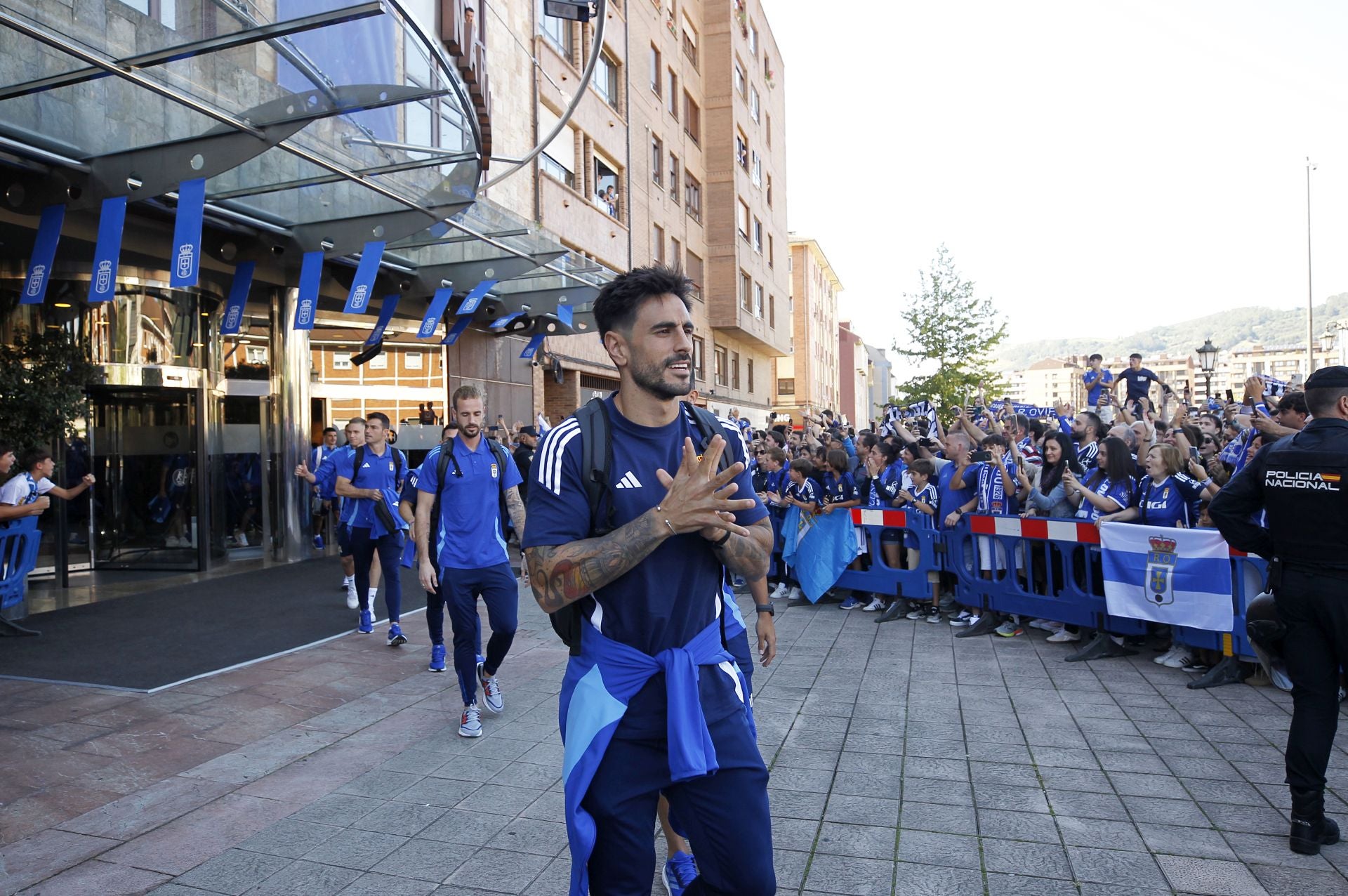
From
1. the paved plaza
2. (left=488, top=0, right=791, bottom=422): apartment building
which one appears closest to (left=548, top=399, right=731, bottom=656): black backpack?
the paved plaza

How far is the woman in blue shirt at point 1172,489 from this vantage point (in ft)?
23.2

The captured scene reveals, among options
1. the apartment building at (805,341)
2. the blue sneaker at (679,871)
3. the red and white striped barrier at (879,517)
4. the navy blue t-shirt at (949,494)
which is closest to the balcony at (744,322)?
the apartment building at (805,341)

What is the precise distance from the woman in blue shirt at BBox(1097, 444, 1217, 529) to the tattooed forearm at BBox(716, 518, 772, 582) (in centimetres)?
565

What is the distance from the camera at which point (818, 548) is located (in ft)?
33.8

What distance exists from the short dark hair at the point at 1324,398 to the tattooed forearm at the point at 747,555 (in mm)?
2852

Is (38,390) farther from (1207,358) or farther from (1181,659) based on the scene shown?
(1207,358)

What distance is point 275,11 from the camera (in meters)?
8.02

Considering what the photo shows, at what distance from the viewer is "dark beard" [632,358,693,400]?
255 centimetres

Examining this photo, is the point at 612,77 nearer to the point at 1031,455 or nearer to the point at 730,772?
the point at 1031,455

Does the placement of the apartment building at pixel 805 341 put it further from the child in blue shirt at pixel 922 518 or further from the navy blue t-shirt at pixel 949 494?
the navy blue t-shirt at pixel 949 494

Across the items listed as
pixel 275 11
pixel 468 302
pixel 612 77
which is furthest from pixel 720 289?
pixel 275 11

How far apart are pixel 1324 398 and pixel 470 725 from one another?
477cm

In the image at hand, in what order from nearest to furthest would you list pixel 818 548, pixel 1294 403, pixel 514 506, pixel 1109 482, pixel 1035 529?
pixel 1294 403 → pixel 514 506 → pixel 1109 482 → pixel 1035 529 → pixel 818 548

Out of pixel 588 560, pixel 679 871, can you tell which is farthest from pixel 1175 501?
pixel 588 560
